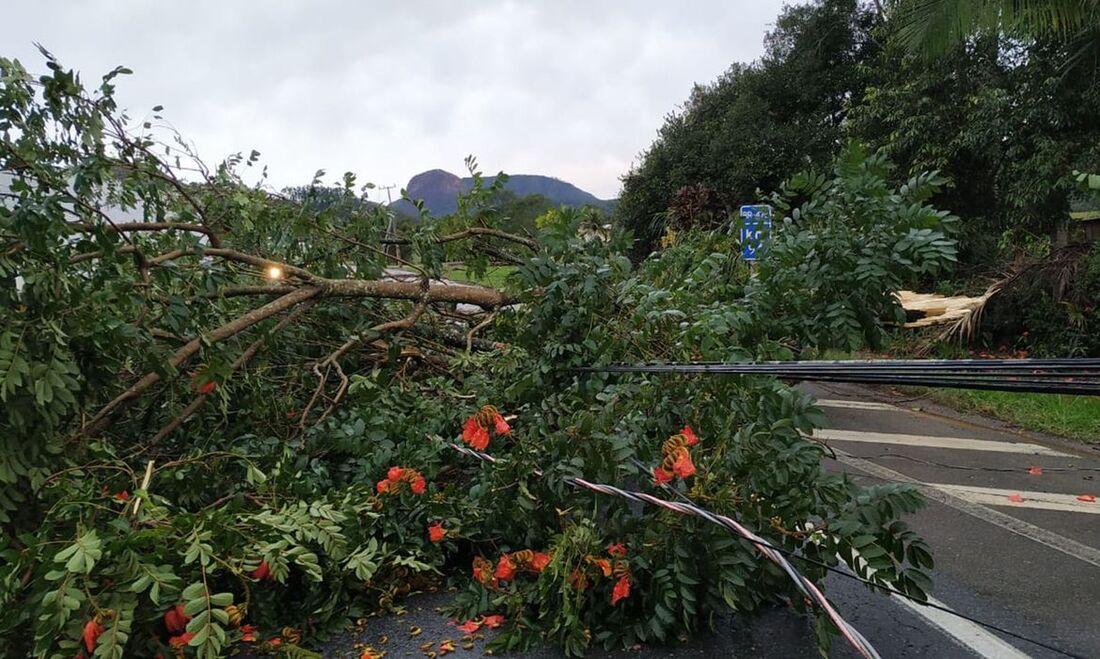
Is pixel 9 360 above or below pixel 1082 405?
above

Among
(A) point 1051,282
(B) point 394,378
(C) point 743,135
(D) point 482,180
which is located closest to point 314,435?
(B) point 394,378

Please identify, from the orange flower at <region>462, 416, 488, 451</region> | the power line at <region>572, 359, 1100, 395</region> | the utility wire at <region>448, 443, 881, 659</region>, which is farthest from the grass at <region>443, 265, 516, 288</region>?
the power line at <region>572, 359, 1100, 395</region>

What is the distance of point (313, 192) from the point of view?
4055 millimetres

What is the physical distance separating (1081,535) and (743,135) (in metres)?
14.2

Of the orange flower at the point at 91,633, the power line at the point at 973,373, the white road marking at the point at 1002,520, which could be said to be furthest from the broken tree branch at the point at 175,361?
the white road marking at the point at 1002,520

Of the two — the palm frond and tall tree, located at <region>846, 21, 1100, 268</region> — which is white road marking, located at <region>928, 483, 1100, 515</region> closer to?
the palm frond

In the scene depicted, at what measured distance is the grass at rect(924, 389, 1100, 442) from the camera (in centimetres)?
603

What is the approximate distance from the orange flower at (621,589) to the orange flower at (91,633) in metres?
1.48

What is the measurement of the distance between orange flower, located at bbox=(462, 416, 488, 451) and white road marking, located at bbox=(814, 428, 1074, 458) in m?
3.57

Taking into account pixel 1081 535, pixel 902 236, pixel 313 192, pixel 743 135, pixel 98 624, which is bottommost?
pixel 1081 535

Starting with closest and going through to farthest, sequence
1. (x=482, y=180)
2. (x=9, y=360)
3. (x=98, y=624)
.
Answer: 1. (x=98, y=624)
2. (x=9, y=360)
3. (x=482, y=180)

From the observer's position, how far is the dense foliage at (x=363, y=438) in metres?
2.18

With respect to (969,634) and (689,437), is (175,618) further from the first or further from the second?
(969,634)

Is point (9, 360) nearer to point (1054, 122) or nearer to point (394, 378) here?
point (394, 378)
